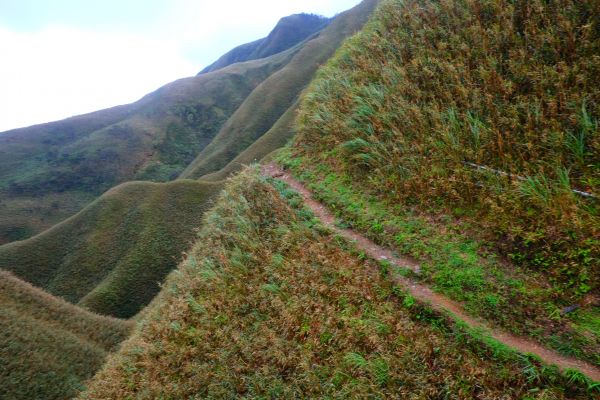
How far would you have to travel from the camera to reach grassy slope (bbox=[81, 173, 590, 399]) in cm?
603

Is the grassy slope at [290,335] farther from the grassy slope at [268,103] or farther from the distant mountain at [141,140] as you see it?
the grassy slope at [268,103]

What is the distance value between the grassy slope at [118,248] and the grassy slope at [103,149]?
33824 mm

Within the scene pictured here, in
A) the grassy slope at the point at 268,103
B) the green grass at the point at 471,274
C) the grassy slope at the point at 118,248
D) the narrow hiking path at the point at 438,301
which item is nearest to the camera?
the narrow hiking path at the point at 438,301

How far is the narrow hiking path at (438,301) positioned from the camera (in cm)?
541

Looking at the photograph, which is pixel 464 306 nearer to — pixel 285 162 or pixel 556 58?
pixel 556 58

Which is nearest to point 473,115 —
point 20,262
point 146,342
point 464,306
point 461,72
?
point 461,72

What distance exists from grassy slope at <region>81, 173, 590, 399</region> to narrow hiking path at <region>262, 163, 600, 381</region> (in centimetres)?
27

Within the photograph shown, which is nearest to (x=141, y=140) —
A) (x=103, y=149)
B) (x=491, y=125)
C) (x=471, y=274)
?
(x=103, y=149)

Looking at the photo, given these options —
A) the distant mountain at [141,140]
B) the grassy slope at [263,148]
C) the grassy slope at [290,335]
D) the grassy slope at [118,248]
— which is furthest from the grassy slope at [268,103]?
the grassy slope at [290,335]

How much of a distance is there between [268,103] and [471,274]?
109 m

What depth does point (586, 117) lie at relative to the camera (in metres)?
7.45

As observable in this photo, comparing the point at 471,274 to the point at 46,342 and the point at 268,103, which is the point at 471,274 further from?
the point at 268,103

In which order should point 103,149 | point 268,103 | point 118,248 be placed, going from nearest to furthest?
point 118,248 → point 103,149 → point 268,103

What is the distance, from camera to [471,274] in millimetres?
7141
